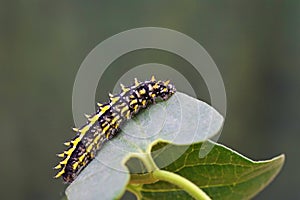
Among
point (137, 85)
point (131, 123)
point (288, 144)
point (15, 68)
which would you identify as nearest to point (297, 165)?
point (288, 144)

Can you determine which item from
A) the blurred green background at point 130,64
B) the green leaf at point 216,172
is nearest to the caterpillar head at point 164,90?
the green leaf at point 216,172

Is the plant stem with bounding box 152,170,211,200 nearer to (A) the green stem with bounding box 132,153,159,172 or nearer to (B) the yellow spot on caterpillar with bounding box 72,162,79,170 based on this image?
(A) the green stem with bounding box 132,153,159,172

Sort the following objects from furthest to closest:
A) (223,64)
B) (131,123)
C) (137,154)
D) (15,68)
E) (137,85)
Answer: (223,64)
(15,68)
(137,85)
(131,123)
(137,154)

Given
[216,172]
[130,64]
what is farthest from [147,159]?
[130,64]

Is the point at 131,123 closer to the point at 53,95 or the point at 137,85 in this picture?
the point at 137,85

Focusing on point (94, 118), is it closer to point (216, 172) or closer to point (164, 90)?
point (164, 90)
